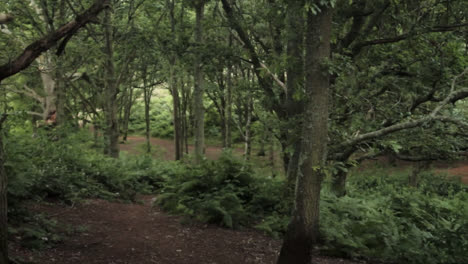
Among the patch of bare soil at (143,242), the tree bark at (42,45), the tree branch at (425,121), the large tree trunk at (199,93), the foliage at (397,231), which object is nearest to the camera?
the tree bark at (42,45)

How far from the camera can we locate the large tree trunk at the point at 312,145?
190 inches

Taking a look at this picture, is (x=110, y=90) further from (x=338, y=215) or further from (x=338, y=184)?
(x=338, y=215)

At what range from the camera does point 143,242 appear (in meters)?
6.19

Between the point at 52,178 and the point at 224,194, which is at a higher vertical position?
the point at 52,178

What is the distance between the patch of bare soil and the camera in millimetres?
5160

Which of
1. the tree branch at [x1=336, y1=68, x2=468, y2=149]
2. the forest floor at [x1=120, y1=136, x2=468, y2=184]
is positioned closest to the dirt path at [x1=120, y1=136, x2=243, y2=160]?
the forest floor at [x1=120, y1=136, x2=468, y2=184]

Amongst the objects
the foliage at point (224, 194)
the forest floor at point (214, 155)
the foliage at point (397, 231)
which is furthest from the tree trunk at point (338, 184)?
the forest floor at point (214, 155)

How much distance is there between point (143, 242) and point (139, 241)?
8cm

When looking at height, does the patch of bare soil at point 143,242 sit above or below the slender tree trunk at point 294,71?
below

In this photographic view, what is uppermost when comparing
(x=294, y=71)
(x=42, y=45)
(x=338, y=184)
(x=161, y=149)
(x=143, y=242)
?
(x=294, y=71)

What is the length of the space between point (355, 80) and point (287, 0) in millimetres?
3328

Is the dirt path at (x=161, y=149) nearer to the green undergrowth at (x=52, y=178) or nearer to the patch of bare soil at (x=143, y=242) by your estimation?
the green undergrowth at (x=52, y=178)

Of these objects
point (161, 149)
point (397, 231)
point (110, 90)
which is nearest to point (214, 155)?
point (161, 149)

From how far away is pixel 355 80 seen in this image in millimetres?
7258
